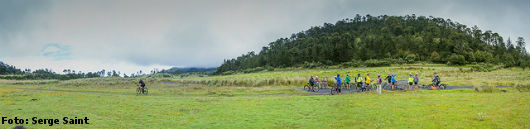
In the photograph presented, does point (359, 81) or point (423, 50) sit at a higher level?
point (423, 50)

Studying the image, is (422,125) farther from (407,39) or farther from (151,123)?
(407,39)

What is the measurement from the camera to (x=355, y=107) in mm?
22109

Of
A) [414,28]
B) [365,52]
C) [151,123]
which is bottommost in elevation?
[151,123]

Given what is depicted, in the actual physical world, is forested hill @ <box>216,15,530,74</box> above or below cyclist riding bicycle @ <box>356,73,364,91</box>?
above

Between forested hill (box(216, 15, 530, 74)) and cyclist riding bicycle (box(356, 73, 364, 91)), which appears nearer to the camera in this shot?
cyclist riding bicycle (box(356, 73, 364, 91))

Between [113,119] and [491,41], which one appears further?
[491,41]

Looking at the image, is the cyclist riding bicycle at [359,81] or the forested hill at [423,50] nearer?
the cyclist riding bicycle at [359,81]

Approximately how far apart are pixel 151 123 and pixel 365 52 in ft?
462

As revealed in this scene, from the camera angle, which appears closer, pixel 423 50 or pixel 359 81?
pixel 359 81

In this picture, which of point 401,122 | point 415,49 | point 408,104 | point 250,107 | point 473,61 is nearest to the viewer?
point 401,122

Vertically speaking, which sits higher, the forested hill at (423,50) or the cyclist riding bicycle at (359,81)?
the forested hill at (423,50)

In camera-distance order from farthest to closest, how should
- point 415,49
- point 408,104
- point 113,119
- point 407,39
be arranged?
point 407,39, point 415,49, point 408,104, point 113,119

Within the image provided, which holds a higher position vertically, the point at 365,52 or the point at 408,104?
the point at 365,52

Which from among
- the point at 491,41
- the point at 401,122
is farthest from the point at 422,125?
the point at 491,41
